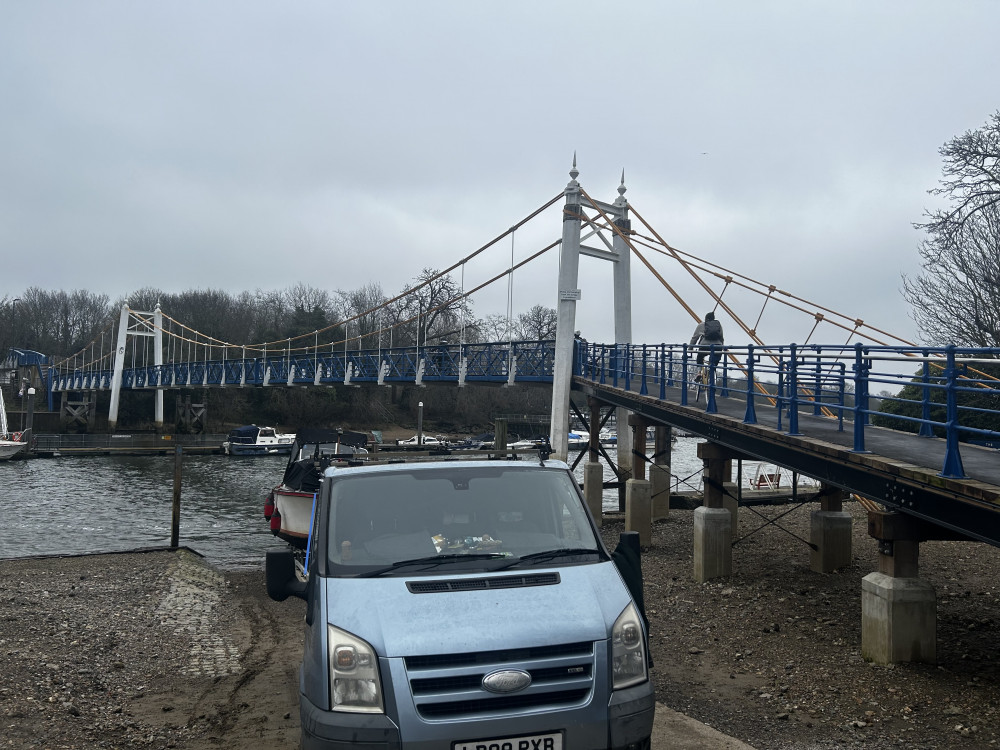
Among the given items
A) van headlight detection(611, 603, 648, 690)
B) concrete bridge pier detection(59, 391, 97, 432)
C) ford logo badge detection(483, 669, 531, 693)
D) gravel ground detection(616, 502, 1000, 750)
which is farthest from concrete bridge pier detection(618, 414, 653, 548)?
concrete bridge pier detection(59, 391, 97, 432)

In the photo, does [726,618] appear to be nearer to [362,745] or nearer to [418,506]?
[418,506]

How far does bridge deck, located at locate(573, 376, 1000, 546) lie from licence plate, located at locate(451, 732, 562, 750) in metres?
4.17

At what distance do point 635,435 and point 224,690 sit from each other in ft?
42.3

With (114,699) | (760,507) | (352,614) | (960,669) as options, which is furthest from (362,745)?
(760,507)

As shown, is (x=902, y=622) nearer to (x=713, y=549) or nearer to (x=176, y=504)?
(x=713, y=549)

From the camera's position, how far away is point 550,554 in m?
4.92

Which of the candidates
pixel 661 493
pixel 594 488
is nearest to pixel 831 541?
pixel 594 488

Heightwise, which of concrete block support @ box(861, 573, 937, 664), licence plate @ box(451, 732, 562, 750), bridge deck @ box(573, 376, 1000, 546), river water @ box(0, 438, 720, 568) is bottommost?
river water @ box(0, 438, 720, 568)

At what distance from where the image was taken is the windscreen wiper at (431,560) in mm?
4672

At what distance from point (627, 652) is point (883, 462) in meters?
4.76

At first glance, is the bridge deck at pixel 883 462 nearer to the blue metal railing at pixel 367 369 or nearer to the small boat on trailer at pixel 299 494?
the small boat on trailer at pixel 299 494

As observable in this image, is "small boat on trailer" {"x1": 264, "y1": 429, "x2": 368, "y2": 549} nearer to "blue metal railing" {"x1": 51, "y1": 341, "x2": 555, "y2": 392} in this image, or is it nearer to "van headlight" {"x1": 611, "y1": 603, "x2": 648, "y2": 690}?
Result: "van headlight" {"x1": 611, "y1": 603, "x2": 648, "y2": 690}

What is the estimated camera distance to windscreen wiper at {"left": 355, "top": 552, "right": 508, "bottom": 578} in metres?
4.67

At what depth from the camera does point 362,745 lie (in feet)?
13.2
